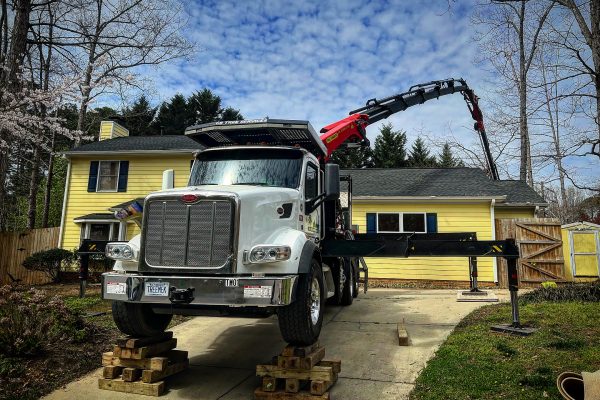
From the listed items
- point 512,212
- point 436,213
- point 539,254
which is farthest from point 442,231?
point 512,212

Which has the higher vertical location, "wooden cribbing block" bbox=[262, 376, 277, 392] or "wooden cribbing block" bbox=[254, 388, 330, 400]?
"wooden cribbing block" bbox=[262, 376, 277, 392]

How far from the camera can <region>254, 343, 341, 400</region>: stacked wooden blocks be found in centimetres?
422

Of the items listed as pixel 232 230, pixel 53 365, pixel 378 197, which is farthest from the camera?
pixel 378 197

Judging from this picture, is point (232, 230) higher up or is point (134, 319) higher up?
point (232, 230)

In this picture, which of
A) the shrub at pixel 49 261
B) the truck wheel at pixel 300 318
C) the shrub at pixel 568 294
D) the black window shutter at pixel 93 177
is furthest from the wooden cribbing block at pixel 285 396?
the black window shutter at pixel 93 177

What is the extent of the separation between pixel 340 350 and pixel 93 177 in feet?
50.5

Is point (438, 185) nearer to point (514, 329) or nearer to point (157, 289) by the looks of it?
point (514, 329)

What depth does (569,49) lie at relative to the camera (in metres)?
7.18

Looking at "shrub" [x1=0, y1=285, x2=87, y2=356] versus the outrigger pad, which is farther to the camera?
the outrigger pad

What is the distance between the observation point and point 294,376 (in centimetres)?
428

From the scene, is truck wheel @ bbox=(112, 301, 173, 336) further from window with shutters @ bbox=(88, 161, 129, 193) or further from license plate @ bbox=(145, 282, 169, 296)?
window with shutters @ bbox=(88, 161, 129, 193)

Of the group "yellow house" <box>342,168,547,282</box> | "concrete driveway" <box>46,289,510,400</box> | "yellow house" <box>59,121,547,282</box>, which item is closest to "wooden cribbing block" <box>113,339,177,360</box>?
"concrete driveway" <box>46,289,510,400</box>

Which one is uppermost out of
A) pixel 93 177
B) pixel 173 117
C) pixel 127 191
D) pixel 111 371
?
pixel 173 117

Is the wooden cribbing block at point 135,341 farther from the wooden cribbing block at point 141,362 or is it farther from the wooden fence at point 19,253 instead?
the wooden fence at point 19,253
